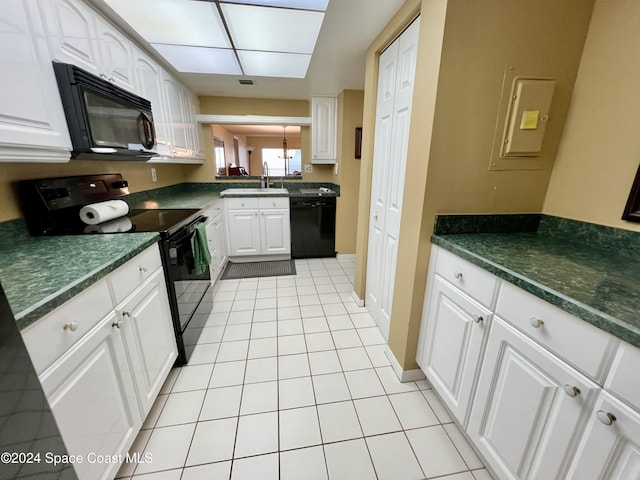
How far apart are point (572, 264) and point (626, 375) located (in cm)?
50

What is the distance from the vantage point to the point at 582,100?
1.22 m

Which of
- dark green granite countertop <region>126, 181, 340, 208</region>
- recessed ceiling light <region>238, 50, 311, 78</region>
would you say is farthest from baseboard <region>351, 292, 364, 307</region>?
recessed ceiling light <region>238, 50, 311, 78</region>

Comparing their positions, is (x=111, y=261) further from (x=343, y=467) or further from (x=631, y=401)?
(x=631, y=401)

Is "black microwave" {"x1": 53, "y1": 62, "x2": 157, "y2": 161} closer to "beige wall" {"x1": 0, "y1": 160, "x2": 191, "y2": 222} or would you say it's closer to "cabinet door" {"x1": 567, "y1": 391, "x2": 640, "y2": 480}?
"beige wall" {"x1": 0, "y1": 160, "x2": 191, "y2": 222}

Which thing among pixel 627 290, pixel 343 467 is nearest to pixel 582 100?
pixel 627 290

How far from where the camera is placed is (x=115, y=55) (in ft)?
5.39

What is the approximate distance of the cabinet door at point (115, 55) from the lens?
153 centimetres

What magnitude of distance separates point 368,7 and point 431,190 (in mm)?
1134

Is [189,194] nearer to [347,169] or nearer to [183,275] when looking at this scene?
[183,275]

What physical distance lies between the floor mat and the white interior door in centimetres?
134

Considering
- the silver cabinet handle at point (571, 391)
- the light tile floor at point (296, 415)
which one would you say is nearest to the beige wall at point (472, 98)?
the light tile floor at point (296, 415)

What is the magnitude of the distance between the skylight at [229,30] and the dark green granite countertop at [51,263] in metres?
1.28

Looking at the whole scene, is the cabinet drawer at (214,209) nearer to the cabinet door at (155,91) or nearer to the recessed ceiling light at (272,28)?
the cabinet door at (155,91)

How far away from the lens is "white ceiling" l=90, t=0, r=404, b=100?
151cm
